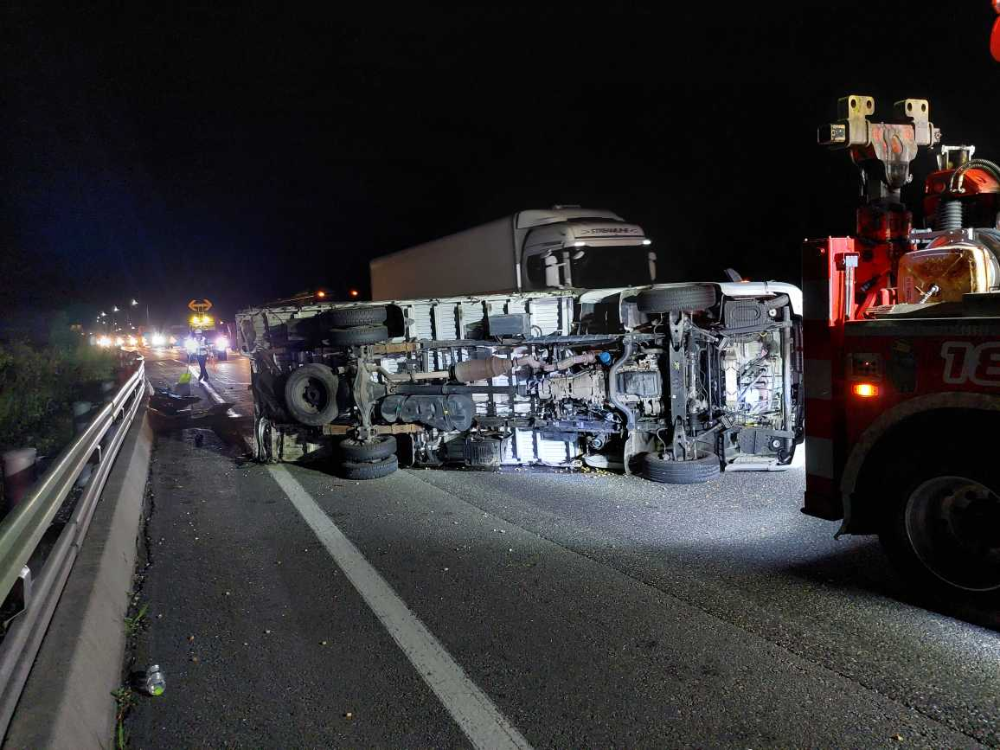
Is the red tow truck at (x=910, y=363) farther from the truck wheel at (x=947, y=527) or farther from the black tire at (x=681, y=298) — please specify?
the black tire at (x=681, y=298)

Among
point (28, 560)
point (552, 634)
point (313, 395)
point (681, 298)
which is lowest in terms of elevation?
point (552, 634)

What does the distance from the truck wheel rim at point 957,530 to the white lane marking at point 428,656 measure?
255cm

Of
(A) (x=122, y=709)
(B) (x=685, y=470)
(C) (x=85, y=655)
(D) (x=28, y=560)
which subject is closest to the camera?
(C) (x=85, y=655)

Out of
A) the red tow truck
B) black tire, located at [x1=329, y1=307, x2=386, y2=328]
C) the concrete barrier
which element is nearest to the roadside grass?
the concrete barrier

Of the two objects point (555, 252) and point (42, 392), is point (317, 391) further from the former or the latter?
point (42, 392)

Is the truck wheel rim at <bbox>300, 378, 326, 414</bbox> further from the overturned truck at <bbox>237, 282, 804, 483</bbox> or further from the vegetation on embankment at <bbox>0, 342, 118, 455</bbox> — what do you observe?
the vegetation on embankment at <bbox>0, 342, 118, 455</bbox>

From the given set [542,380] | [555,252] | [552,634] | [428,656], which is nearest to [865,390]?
[552,634]

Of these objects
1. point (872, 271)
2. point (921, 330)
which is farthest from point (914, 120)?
point (921, 330)

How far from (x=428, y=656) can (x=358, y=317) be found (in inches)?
203

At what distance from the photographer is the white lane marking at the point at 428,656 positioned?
2941mm

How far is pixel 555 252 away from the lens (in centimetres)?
1102

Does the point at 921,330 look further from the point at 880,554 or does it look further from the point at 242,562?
the point at 242,562

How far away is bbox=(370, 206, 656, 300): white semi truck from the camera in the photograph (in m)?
11.0

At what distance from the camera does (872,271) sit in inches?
175
